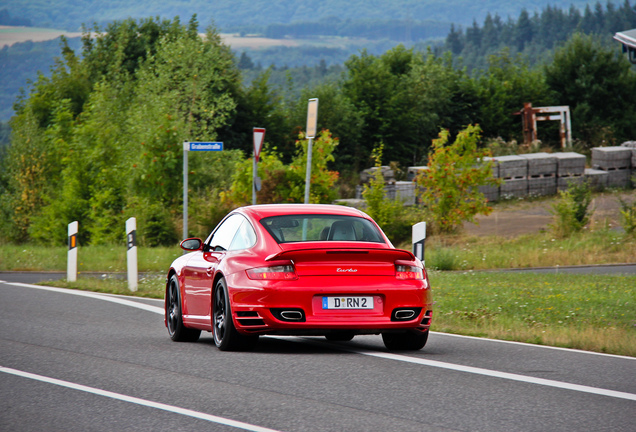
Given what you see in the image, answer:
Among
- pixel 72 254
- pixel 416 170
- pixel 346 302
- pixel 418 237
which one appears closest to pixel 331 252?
pixel 346 302

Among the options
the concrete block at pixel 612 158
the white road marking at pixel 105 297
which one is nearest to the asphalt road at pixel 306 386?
the white road marking at pixel 105 297

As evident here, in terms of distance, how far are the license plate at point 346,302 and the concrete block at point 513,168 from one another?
94.7 ft

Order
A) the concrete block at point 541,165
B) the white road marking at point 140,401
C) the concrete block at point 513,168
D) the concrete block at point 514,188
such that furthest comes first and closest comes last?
1. the concrete block at point 541,165
2. the concrete block at point 514,188
3. the concrete block at point 513,168
4. the white road marking at point 140,401

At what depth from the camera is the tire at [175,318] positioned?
1035 cm

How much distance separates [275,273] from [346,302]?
2.24 feet

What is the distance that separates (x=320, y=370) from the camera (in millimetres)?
7797

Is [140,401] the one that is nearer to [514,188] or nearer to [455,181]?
[455,181]

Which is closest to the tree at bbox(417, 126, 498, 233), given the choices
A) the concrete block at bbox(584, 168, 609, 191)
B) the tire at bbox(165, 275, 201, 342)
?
the concrete block at bbox(584, 168, 609, 191)

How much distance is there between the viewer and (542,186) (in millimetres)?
37719

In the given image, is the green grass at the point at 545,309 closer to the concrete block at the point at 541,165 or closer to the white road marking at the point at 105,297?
the white road marking at the point at 105,297

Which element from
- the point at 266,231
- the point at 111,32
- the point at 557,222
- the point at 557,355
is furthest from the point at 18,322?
the point at 111,32

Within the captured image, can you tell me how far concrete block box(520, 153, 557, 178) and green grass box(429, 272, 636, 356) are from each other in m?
19.4

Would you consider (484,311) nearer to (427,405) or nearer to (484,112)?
(427,405)

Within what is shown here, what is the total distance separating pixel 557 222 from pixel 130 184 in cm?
1612
